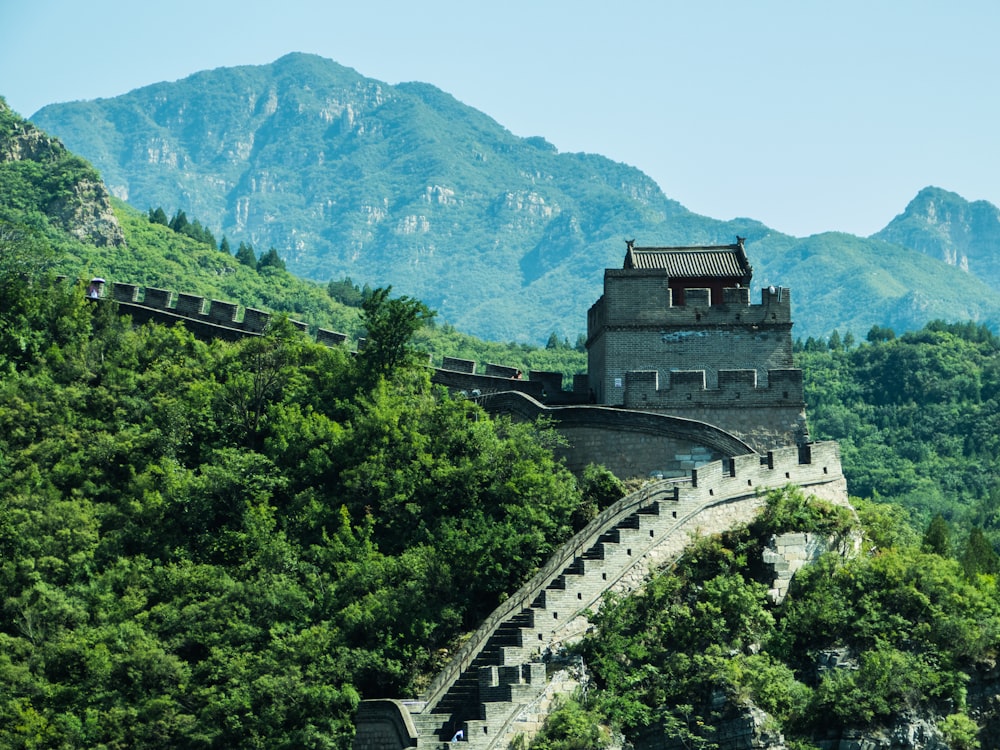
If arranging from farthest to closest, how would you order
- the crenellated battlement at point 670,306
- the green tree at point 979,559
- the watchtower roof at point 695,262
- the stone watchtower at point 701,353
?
the watchtower roof at point 695,262
the crenellated battlement at point 670,306
the stone watchtower at point 701,353
the green tree at point 979,559

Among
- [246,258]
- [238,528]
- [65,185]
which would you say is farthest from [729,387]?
[246,258]

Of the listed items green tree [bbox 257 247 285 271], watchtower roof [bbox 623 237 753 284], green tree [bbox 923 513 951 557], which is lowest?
green tree [bbox 923 513 951 557]

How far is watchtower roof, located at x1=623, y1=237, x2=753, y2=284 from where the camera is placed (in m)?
56.6

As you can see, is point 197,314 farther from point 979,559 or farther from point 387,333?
point 979,559

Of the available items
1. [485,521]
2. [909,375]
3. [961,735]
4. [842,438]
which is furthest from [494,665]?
[909,375]

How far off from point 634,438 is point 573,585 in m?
8.66

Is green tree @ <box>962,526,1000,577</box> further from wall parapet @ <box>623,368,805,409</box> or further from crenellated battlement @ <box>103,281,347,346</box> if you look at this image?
crenellated battlement @ <box>103,281,347,346</box>

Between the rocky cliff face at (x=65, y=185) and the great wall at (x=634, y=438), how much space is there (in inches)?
2059

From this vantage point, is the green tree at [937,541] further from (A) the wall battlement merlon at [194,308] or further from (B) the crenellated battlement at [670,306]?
(A) the wall battlement merlon at [194,308]

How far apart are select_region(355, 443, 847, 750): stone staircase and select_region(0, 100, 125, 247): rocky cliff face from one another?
71703 mm

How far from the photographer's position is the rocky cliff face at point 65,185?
113 metres

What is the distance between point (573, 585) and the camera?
44.3 metres

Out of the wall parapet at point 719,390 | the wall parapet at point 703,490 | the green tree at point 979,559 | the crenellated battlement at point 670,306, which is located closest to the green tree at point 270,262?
the crenellated battlement at point 670,306

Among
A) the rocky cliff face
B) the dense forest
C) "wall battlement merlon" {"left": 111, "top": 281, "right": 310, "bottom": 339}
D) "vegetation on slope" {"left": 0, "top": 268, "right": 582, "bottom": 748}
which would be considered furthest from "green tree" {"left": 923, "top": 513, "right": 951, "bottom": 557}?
the rocky cliff face
